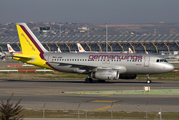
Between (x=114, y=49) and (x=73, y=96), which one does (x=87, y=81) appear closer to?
(x=73, y=96)

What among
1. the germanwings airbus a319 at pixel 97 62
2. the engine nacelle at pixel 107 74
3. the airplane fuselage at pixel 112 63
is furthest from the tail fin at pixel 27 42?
the engine nacelle at pixel 107 74

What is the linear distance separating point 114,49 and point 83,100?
168m

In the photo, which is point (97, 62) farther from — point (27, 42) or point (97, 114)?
point (97, 114)

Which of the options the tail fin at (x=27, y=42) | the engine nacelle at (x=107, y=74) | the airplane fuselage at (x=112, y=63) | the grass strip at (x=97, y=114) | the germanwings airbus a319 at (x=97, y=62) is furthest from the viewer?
the tail fin at (x=27, y=42)

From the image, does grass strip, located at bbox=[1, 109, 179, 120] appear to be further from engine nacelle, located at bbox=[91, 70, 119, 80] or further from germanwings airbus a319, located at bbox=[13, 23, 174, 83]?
germanwings airbus a319, located at bbox=[13, 23, 174, 83]

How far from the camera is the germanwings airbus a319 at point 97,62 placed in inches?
1690

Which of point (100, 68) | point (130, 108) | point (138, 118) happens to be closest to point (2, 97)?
point (130, 108)

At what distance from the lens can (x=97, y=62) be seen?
44.7m

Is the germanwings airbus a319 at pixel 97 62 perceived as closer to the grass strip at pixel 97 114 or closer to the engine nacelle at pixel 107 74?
the engine nacelle at pixel 107 74

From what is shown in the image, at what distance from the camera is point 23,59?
4722 centimetres

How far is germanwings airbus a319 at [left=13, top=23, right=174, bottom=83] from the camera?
141 feet

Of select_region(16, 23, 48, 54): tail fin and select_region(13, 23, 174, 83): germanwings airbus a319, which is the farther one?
select_region(16, 23, 48, 54): tail fin

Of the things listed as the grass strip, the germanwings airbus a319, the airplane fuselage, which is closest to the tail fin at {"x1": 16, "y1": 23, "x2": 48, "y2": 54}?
the germanwings airbus a319

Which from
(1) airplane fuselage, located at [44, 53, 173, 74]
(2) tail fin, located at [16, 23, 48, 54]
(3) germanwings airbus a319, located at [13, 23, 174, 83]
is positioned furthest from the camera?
(2) tail fin, located at [16, 23, 48, 54]
